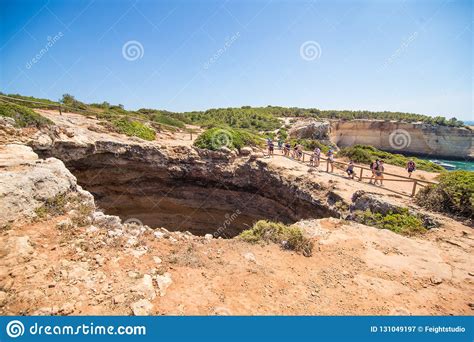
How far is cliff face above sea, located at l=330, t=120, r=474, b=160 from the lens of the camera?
4297 cm

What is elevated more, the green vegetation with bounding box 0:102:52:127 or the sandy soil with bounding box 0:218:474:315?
the green vegetation with bounding box 0:102:52:127

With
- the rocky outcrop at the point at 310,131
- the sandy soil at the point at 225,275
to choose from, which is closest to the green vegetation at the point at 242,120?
the rocky outcrop at the point at 310,131

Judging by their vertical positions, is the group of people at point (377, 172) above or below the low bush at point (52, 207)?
above

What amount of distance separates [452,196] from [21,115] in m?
17.6

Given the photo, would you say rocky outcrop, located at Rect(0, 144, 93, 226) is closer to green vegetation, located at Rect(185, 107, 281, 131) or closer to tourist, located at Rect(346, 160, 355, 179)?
tourist, located at Rect(346, 160, 355, 179)

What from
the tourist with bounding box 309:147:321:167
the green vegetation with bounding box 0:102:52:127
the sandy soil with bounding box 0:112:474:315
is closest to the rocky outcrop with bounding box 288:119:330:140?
the tourist with bounding box 309:147:321:167

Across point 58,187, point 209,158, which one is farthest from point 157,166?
point 58,187

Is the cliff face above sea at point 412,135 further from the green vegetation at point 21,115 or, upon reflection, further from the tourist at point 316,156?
the green vegetation at point 21,115

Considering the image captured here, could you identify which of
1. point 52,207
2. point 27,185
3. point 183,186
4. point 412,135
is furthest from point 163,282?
point 412,135

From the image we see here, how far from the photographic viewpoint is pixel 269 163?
15148 mm

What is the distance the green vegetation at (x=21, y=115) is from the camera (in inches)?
403

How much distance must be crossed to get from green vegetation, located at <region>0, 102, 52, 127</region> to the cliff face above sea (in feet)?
134

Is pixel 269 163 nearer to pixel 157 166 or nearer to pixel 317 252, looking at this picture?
pixel 157 166

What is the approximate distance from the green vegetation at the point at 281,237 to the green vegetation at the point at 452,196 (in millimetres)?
6033
